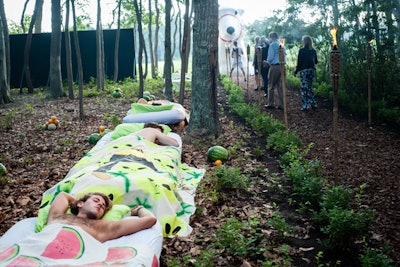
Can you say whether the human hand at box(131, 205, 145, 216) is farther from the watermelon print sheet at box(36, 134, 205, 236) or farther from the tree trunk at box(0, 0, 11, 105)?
the tree trunk at box(0, 0, 11, 105)

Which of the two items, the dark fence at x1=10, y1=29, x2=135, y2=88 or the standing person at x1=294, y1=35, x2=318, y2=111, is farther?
the dark fence at x1=10, y1=29, x2=135, y2=88

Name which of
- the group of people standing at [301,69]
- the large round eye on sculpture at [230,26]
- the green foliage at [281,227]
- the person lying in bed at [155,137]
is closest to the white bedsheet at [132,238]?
the green foliage at [281,227]

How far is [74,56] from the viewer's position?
74.0 ft

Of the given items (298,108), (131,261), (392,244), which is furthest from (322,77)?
(131,261)

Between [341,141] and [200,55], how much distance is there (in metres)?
3.31

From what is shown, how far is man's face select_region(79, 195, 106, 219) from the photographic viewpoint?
3.92 metres

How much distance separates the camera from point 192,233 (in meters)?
4.58

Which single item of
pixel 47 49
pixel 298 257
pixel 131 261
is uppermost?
pixel 47 49

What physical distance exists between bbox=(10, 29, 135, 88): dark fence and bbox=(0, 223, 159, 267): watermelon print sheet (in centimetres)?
1894

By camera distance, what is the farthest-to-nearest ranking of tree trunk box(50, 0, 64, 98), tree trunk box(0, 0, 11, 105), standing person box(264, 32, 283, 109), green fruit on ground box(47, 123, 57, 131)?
tree trunk box(50, 0, 64, 98) < tree trunk box(0, 0, 11, 105) < standing person box(264, 32, 283, 109) < green fruit on ground box(47, 123, 57, 131)

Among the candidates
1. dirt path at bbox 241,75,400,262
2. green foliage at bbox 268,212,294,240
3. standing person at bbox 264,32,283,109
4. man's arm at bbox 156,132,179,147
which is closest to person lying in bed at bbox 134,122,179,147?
man's arm at bbox 156,132,179,147

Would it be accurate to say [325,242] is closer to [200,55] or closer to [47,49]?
[200,55]

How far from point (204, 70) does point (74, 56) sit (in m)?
15.7

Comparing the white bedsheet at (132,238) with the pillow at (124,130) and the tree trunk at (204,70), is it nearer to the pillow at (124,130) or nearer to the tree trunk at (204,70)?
the pillow at (124,130)
